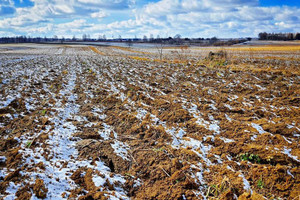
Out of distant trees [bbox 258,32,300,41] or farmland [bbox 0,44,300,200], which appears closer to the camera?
farmland [bbox 0,44,300,200]

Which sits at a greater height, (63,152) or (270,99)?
(270,99)

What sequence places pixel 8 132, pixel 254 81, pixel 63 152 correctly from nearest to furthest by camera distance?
pixel 63 152 < pixel 8 132 < pixel 254 81

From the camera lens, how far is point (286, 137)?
4062 millimetres

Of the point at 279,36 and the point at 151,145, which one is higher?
the point at 279,36

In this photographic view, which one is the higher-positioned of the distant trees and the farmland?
the distant trees

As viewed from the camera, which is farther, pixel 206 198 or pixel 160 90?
pixel 160 90

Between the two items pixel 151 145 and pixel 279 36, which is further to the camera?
pixel 279 36

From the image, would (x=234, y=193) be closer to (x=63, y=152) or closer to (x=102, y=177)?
(x=102, y=177)

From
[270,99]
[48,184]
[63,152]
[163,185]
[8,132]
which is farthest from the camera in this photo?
[270,99]

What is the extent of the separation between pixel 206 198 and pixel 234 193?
1.48ft

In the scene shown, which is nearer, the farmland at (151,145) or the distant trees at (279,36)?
the farmland at (151,145)

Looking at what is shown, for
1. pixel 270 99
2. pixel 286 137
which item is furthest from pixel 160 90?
pixel 286 137

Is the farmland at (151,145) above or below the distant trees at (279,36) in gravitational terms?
below

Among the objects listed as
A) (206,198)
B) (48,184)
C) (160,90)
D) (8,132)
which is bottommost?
(206,198)
